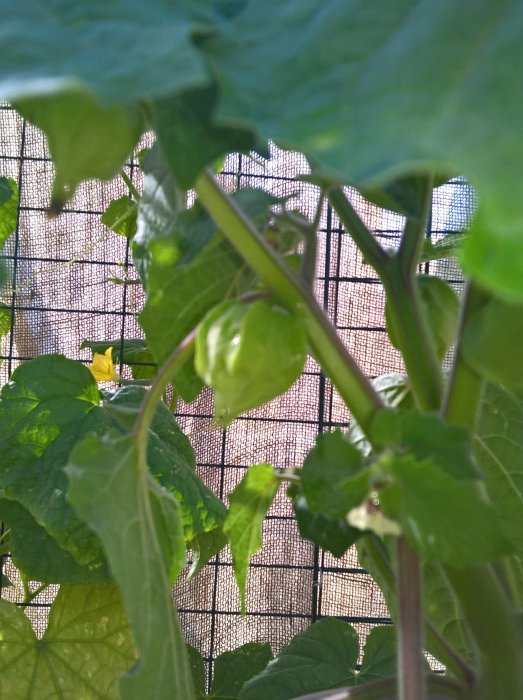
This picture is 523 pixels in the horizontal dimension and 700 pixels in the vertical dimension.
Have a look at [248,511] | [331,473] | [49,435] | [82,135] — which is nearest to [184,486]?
[49,435]

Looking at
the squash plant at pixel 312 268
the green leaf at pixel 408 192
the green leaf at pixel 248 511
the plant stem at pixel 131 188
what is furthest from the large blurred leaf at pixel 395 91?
the plant stem at pixel 131 188

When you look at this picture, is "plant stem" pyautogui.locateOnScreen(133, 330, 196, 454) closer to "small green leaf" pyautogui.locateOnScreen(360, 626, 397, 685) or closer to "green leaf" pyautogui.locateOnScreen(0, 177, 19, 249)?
"small green leaf" pyautogui.locateOnScreen(360, 626, 397, 685)

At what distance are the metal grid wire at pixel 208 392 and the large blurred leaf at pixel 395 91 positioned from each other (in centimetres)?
81

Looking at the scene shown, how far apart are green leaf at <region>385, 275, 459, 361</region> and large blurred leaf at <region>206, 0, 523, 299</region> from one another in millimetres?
180

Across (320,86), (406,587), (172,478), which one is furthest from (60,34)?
(172,478)

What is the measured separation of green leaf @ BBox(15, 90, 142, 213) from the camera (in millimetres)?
225

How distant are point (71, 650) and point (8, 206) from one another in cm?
49

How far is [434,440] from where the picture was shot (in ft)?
0.87

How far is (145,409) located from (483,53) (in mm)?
188

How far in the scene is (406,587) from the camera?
280 mm

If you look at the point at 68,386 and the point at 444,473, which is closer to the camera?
the point at 444,473

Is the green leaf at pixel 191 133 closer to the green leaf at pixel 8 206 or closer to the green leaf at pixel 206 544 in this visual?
the green leaf at pixel 206 544

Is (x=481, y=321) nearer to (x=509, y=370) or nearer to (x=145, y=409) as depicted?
(x=509, y=370)

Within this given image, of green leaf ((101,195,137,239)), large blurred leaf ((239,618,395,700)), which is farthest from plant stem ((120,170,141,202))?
large blurred leaf ((239,618,395,700))
